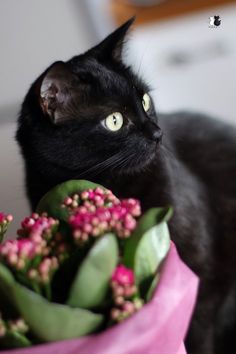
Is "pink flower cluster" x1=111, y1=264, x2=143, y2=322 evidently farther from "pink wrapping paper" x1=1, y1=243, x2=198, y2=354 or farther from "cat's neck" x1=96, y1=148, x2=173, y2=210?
"cat's neck" x1=96, y1=148, x2=173, y2=210

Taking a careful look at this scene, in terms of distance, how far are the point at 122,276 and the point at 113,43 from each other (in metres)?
0.46

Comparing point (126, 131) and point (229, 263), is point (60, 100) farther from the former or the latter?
point (229, 263)

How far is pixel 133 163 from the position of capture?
70cm

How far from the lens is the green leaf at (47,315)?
36 centimetres

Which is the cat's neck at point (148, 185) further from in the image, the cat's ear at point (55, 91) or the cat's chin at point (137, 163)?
the cat's ear at point (55, 91)

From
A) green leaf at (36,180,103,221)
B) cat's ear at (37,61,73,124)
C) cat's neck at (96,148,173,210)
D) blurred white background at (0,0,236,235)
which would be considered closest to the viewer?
green leaf at (36,180,103,221)

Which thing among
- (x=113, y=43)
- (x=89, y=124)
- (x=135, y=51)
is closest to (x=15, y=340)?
(x=89, y=124)

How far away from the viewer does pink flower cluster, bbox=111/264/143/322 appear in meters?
0.37

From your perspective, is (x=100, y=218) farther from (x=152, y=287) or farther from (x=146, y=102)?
(x=146, y=102)

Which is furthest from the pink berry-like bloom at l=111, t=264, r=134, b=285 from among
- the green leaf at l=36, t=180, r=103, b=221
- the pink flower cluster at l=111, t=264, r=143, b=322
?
the green leaf at l=36, t=180, r=103, b=221

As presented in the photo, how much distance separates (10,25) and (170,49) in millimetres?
416

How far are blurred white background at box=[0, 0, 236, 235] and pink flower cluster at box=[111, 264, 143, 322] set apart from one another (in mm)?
764

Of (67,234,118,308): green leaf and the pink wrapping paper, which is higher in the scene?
(67,234,118,308): green leaf

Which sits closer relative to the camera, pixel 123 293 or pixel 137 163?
pixel 123 293
